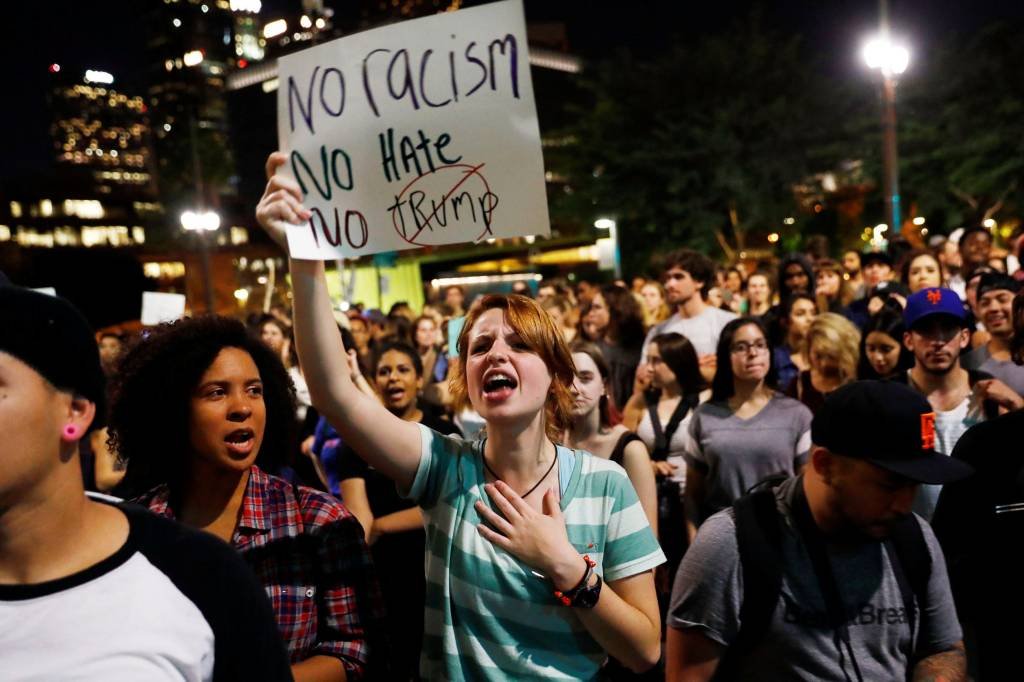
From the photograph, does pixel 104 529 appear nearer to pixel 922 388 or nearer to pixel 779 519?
pixel 779 519

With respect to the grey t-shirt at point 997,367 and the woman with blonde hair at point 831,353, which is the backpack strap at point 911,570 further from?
the woman with blonde hair at point 831,353

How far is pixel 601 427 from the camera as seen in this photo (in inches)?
186

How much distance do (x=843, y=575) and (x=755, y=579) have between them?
0.26 metres

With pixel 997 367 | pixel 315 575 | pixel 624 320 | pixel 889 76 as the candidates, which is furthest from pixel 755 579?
pixel 889 76


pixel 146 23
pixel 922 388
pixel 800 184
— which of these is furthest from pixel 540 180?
pixel 146 23

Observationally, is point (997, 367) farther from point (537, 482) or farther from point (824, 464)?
point (537, 482)

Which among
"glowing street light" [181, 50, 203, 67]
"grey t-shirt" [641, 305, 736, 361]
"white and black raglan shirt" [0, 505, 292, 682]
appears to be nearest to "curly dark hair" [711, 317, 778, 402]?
"grey t-shirt" [641, 305, 736, 361]

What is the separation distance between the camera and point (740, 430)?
480 centimetres

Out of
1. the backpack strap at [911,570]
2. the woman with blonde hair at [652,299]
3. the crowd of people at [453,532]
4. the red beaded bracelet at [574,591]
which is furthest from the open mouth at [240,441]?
the woman with blonde hair at [652,299]

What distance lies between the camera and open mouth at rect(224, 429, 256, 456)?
2695 mm

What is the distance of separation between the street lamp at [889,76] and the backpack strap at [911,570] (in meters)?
13.7

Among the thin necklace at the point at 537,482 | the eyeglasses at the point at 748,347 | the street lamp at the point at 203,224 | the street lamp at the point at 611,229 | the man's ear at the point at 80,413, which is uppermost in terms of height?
the street lamp at the point at 203,224

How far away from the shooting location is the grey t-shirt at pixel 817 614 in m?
2.37

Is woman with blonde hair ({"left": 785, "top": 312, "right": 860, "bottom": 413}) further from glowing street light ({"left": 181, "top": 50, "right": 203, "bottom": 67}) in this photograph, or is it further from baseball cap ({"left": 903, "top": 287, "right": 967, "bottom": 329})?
glowing street light ({"left": 181, "top": 50, "right": 203, "bottom": 67})
